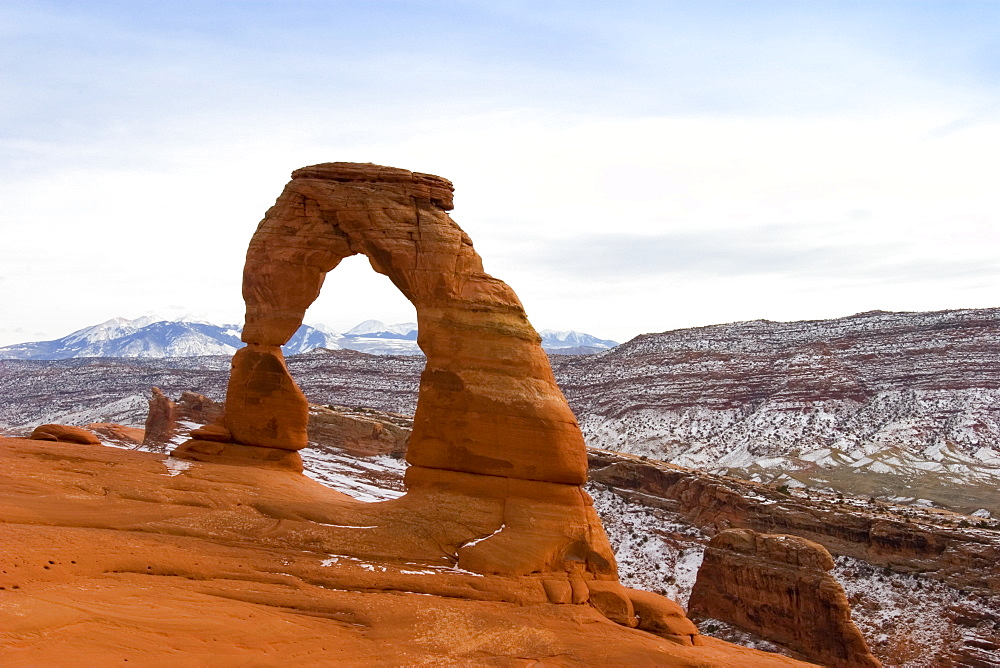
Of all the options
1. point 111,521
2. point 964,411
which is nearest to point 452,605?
point 111,521

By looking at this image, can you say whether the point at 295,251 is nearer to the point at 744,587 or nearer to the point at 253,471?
the point at 253,471

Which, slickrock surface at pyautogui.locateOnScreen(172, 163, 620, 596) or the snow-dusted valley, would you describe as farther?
the snow-dusted valley

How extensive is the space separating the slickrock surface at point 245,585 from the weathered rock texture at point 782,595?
10.1m

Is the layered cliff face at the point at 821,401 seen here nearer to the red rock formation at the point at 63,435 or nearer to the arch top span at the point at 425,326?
the arch top span at the point at 425,326

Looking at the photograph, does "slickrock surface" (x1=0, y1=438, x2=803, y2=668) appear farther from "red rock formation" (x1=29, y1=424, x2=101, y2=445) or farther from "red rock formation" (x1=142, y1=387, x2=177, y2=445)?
"red rock formation" (x1=142, y1=387, x2=177, y2=445)

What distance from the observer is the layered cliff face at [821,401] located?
65438 mm

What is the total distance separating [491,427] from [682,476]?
90.1ft

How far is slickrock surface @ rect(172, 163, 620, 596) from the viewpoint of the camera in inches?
781

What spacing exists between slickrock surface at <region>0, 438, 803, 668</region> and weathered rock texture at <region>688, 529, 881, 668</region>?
10059 mm

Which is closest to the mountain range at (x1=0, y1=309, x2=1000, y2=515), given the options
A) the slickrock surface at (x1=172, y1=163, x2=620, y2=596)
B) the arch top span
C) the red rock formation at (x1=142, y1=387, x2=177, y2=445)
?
the red rock formation at (x1=142, y1=387, x2=177, y2=445)

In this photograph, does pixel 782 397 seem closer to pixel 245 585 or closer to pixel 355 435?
pixel 355 435

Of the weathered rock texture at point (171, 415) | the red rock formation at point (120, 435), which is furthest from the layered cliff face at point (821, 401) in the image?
the red rock formation at point (120, 435)

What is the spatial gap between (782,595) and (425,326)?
16587 millimetres

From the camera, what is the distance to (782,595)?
29.6 metres
